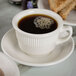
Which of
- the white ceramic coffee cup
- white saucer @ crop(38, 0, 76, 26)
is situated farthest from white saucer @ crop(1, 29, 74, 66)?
white saucer @ crop(38, 0, 76, 26)

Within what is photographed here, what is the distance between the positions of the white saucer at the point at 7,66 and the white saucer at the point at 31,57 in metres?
0.03

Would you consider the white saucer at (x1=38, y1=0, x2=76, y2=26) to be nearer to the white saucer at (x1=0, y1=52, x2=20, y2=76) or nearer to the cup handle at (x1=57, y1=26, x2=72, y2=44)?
the cup handle at (x1=57, y1=26, x2=72, y2=44)

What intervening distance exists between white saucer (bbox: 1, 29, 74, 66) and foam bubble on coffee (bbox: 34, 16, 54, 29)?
0.10 meters

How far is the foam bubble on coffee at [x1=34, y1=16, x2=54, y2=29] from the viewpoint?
0.67 metres

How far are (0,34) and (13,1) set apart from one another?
26 cm

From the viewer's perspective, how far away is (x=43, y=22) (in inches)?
26.9

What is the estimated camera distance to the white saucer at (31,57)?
2.06 feet

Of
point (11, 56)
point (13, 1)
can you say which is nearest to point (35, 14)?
point (11, 56)

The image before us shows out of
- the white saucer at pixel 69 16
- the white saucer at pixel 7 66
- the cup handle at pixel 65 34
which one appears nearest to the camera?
the white saucer at pixel 7 66

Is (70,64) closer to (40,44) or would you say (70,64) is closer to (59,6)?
(40,44)

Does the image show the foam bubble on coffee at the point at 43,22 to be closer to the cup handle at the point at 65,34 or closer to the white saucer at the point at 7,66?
the cup handle at the point at 65,34

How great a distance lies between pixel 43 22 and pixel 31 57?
0.13 metres

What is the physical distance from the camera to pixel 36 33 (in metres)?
0.63

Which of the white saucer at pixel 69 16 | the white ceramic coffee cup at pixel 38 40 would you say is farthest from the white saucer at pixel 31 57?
the white saucer at pixel 69 16
